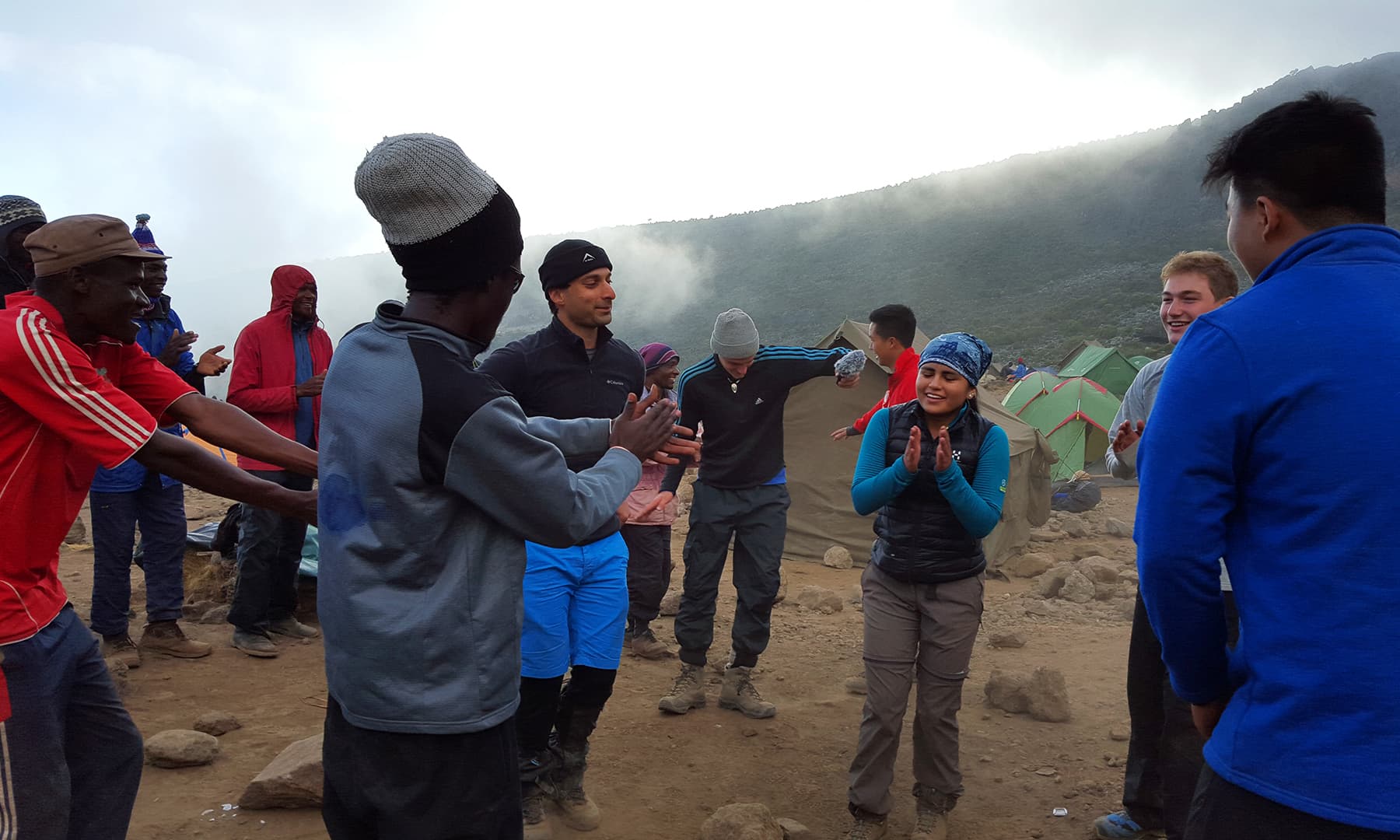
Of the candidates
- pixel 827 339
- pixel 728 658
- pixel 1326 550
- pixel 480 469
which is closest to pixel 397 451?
pixel 480 469

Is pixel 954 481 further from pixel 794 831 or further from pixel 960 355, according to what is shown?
pixel 794 831

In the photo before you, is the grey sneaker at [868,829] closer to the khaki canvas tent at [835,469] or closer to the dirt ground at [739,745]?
the dirt ground at [739,745]

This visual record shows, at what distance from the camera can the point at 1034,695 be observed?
5168mm

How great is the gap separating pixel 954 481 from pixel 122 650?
4869mm

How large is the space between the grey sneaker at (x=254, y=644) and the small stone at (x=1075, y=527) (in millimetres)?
8629

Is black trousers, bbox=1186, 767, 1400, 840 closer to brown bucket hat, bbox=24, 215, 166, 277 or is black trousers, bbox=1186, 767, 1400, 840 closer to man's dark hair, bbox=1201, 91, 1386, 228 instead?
man's dark hair, bbox=1201, 91, 1386, 228

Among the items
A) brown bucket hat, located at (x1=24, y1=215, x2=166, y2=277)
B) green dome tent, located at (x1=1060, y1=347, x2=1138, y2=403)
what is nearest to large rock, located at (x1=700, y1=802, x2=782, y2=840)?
brown bucket hat, located at (x1=24, y1=215, x2=166, y2=277)

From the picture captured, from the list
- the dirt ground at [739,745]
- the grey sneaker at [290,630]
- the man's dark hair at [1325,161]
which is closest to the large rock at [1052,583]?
the dirt ground at [739,745]

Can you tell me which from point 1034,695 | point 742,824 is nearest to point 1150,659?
point 742,824

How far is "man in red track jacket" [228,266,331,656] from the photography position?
555cm

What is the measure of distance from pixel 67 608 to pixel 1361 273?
3.01m

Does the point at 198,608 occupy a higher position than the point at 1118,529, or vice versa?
the point at 198,608

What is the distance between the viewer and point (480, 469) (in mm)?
1778

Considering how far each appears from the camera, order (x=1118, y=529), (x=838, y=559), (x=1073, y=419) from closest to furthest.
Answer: (x=838, y=559), (x=1118, y=529), (x=1073, y=419)
